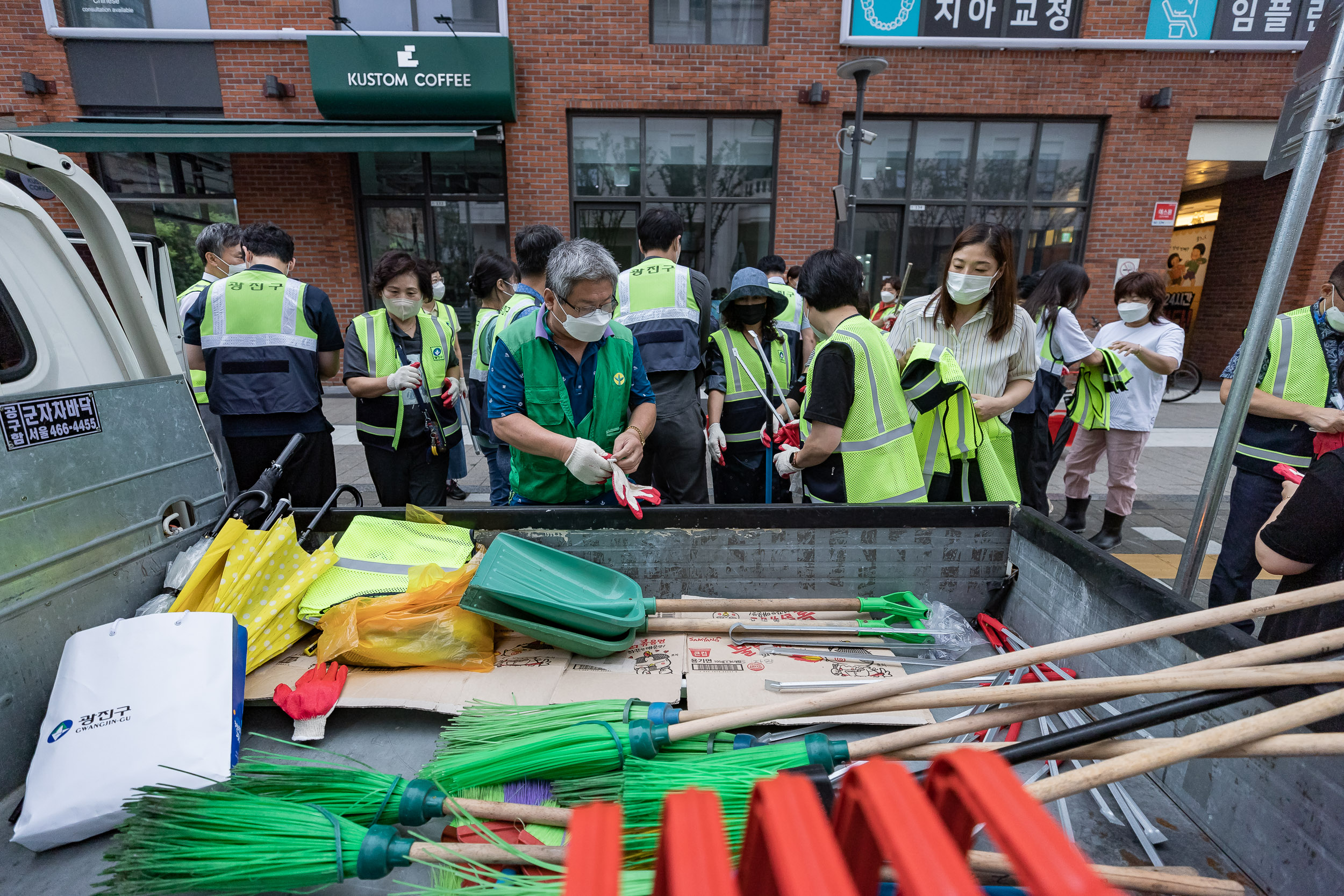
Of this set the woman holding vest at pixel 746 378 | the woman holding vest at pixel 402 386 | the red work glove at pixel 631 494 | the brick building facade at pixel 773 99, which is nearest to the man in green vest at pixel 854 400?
the red work glove at pixel 631 494

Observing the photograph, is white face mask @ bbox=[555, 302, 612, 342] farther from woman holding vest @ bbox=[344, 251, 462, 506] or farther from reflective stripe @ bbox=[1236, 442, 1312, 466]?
reflective stripe @ bbox=[1236, 442, 1312, 466]

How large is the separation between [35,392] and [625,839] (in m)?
1.76

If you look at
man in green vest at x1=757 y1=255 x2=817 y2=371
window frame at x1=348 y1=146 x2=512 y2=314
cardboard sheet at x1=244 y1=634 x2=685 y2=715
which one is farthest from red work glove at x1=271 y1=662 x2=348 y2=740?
window frame at x1=348 y1=146 x2=512 y2=314

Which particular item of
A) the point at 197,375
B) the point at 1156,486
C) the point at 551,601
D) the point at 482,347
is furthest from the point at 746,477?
the point at 1156,486

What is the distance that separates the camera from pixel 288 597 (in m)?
1.87

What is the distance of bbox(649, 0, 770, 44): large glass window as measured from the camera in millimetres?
8750

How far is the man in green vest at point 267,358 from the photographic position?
3.25 metres

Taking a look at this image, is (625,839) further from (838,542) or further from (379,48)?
(379,48)

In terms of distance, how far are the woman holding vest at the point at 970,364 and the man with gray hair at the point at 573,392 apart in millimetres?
1152

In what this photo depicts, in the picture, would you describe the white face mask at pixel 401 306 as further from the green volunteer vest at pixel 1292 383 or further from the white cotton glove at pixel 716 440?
the green volunteer vest at pixel 1292 383

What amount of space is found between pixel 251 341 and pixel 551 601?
2.57 metres

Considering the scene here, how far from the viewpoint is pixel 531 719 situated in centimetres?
153

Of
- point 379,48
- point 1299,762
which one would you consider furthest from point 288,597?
point 379,48

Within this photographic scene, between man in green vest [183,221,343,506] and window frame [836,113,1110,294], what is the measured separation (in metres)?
7.79
